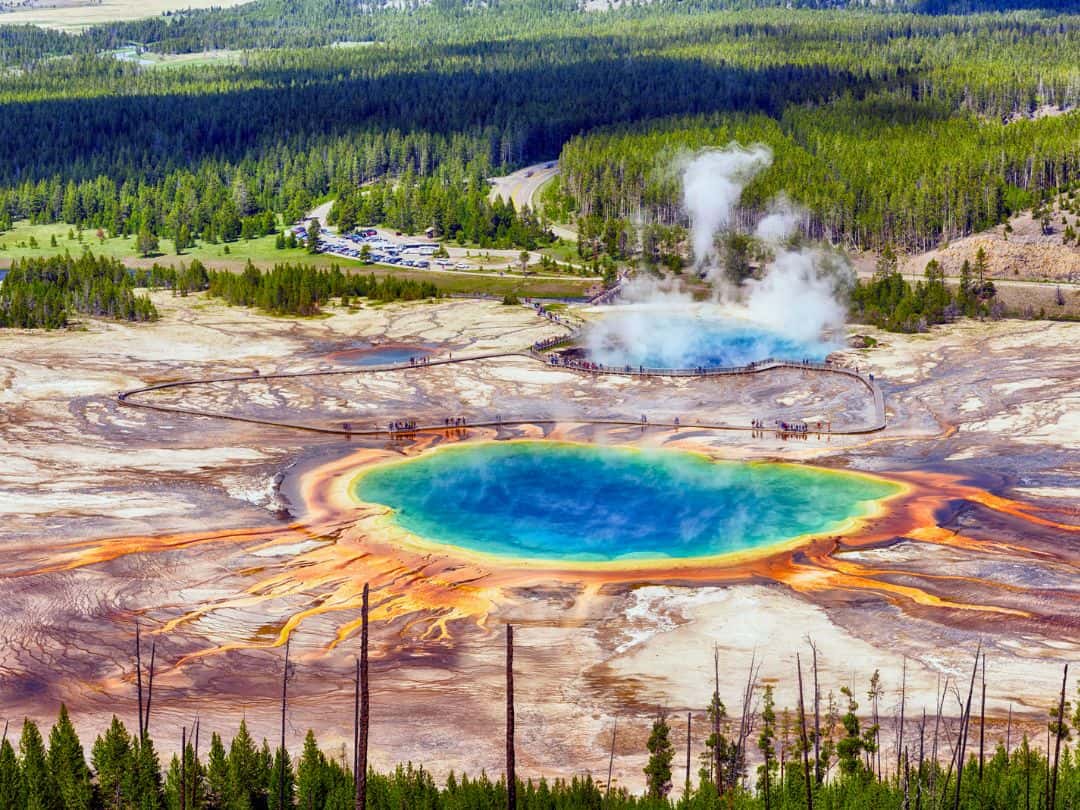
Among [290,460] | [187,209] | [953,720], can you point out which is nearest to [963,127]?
[187,209]

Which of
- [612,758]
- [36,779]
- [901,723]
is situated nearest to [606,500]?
[612,758]

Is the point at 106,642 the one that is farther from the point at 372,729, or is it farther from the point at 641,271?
the point at 641,271

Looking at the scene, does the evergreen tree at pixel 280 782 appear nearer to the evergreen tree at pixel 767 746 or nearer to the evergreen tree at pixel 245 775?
the evergreen tree at pixel 245 775

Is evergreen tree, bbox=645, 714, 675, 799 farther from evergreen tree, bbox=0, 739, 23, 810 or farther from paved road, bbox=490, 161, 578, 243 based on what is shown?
paved road, bbox=490, 161, 578, 243

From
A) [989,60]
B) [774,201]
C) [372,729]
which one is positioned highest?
[989,60]

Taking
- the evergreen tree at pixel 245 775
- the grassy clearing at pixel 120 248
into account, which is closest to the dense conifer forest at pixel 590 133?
the grassy clearing at pixel 120 248

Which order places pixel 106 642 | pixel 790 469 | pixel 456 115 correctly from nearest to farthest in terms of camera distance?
pixel 106 642 → pixel 790 469 → pixel 456 115
